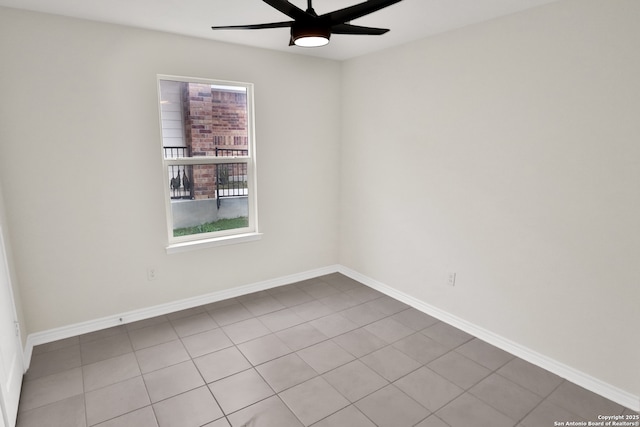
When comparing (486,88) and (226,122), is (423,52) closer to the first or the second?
(486,88)

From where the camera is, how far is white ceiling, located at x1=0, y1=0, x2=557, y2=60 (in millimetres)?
2301

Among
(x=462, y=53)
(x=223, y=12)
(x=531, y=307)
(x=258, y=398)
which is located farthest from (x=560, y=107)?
A: (x=258, y=398)

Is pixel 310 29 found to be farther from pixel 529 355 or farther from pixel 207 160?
pixel 529 355

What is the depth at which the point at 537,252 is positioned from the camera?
2520mm

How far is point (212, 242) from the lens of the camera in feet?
11.2

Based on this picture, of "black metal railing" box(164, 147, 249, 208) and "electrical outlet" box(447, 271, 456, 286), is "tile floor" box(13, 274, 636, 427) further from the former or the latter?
"black metal railing" box(164, 147, 249, 208)

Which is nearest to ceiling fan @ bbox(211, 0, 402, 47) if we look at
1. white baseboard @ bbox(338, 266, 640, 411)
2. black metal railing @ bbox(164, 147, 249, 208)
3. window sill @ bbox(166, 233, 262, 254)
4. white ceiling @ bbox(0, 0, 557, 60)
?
white ceiling @ bbox(0, 0, 557, 60)

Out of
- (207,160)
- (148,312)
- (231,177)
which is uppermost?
(207,160)

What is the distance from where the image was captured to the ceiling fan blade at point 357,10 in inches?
62.4

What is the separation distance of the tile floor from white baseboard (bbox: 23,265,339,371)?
0.24 feet

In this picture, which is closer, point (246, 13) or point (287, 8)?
point (287, 8)

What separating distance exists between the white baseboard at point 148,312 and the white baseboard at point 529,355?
3.59ft

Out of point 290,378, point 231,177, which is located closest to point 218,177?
point 231,177

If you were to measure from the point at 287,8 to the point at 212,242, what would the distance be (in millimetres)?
2339
